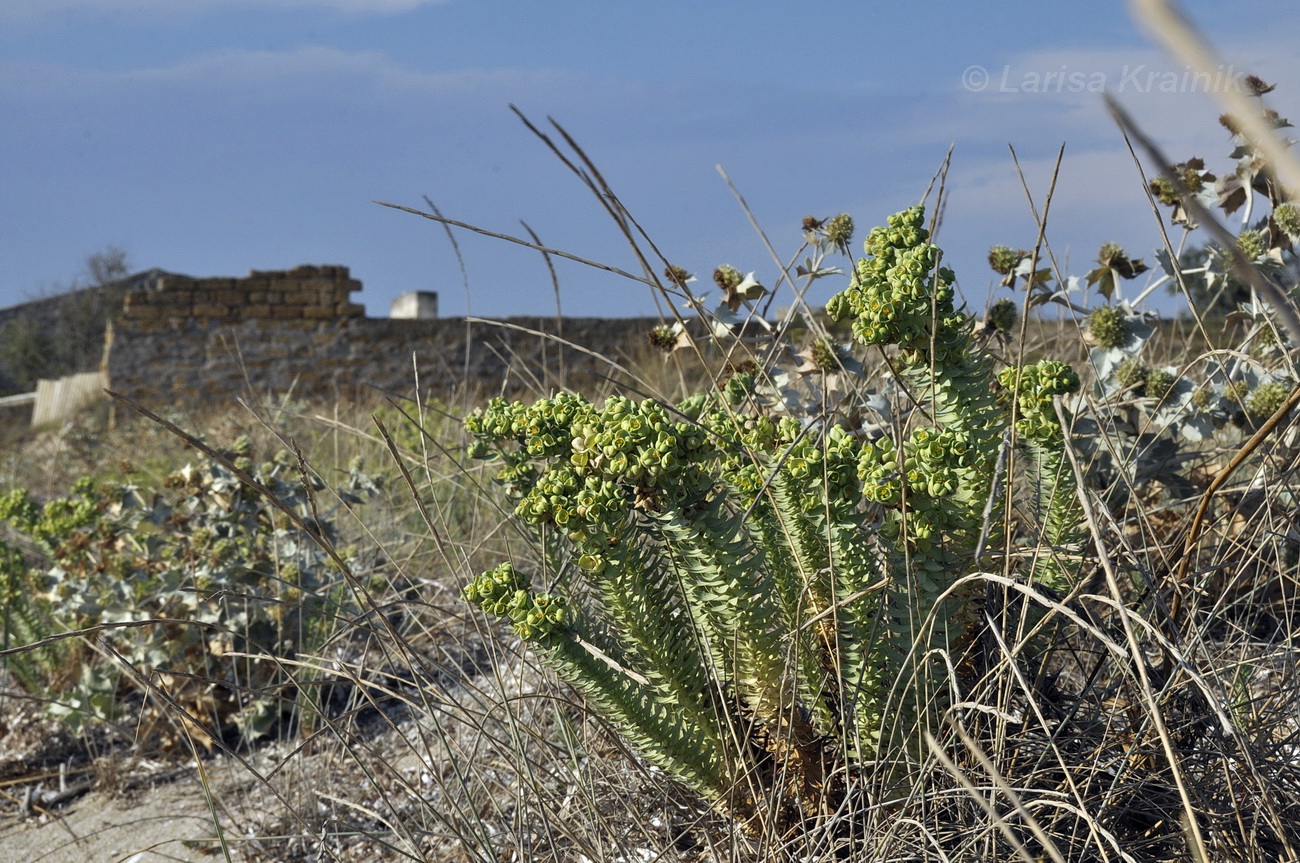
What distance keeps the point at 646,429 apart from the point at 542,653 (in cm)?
A: 30

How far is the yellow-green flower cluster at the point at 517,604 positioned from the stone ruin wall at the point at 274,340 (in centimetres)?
1092

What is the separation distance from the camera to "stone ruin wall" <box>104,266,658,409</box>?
12.2 m

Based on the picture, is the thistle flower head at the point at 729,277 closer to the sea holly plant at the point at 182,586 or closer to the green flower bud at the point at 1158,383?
the green flower bud at the point at 1158,383

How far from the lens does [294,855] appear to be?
200 centimetres

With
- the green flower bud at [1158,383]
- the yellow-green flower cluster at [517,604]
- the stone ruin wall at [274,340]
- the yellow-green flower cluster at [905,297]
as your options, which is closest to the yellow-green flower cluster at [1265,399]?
the green flower bud at [1158,383]

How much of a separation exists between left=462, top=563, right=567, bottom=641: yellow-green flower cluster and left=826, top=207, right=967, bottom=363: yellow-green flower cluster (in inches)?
18.7

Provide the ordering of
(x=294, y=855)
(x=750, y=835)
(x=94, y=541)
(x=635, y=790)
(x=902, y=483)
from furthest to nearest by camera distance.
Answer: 1. (x=94, y=541)
2. (x=294, y=855)
3. (x=635, y=790)
4. (x=750, y=835)
5. (x=902, y=483)

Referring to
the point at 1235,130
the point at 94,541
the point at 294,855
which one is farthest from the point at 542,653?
the point at 94,541

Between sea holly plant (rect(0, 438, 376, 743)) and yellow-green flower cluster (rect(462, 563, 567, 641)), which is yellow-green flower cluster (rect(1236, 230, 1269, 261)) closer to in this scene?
yellow-green flower cluster (rect(462, 563, 567, 641))

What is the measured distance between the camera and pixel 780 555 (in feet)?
4.54

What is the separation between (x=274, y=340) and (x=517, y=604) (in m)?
11.9

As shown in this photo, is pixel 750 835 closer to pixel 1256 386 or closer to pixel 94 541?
pixel 1256 386

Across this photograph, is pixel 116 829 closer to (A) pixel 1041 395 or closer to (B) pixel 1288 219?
(A) pixel 1041 395

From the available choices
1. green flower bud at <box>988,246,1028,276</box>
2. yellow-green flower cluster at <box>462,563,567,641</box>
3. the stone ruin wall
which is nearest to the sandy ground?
yellow-green flower cluster at <box>462,563,567,641</box>
